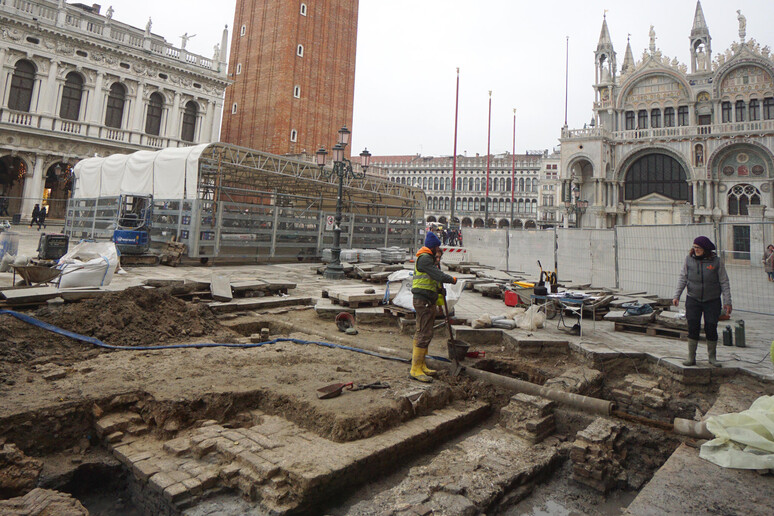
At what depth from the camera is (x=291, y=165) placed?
62.2ft

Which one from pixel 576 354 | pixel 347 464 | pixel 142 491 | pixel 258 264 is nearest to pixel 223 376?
pixel 142 491

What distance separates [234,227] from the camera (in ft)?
50.1

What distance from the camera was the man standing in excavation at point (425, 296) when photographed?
5.04 metres

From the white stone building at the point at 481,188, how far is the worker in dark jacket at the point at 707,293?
70.2 metres

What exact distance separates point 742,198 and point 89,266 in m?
38.1

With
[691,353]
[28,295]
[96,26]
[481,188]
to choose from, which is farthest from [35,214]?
[481,188]

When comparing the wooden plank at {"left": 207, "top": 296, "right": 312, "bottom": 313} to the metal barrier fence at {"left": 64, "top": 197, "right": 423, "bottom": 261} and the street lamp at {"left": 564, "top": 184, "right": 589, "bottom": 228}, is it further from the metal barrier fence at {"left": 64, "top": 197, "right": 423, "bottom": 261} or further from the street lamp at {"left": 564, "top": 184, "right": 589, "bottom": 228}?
the street lamp at {"left": 564, "top": 184, "right": 589, "bottom": 228}

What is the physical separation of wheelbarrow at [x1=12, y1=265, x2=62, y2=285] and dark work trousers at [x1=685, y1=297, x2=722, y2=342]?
1046cm

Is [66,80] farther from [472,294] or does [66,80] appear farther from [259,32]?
[472,294]

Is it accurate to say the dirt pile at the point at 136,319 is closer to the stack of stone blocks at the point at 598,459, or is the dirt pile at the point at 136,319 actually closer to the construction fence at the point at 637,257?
the stack of stone blocks at the point at 598,459

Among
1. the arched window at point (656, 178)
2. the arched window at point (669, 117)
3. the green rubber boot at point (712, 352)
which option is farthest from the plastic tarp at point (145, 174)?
the arched window at point (669, 117)

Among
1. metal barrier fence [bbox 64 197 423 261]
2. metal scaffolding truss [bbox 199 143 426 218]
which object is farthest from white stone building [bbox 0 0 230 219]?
metal scaffolding truss [bbox 199 143 426 218]

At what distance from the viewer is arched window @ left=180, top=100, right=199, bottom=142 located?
32.8 m

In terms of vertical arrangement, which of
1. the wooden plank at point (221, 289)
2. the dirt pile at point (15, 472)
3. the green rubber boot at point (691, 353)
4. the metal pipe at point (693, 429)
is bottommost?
the dirt pile at point (15, 472)
